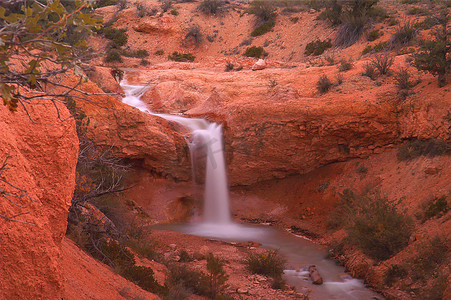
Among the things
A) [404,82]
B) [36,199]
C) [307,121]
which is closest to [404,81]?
[404,82]

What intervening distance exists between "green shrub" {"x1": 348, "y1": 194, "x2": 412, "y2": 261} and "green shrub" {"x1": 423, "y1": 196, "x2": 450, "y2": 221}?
59 cm

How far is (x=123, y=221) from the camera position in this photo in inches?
346

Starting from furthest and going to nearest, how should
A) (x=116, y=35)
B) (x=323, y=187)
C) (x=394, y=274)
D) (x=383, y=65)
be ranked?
(x=116, y=35), (x=383, y=65), (x=323, y=187), (x=394, y=274)

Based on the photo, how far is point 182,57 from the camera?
31.2 metres

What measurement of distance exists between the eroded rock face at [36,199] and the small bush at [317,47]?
75.0 feet

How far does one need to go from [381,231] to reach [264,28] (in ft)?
87.2

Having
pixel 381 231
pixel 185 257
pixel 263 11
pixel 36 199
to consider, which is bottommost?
pixel 36 199

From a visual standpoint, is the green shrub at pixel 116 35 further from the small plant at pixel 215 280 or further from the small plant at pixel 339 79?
the small plant at pixel 215 280

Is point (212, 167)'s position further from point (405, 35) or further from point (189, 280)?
point (405, 35)

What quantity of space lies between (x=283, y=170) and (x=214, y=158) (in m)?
2.49

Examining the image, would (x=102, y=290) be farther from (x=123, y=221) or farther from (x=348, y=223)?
(x=348, y=223)

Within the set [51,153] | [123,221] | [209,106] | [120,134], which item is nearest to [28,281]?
[51,153]

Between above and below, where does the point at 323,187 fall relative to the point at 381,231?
above

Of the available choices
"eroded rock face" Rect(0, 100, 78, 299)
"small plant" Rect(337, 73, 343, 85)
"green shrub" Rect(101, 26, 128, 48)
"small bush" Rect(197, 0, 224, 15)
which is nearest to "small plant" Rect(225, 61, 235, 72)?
"small plant" Rect(337, 73, 343, 85)
